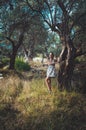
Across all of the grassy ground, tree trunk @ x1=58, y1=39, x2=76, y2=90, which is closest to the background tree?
tree trunk @ x1=58, y1=39, x2=76, y2=90

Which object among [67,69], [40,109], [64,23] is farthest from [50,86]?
[64,23]

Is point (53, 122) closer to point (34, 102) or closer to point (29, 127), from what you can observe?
point (29, 127)

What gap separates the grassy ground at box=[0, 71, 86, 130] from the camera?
24.3ft

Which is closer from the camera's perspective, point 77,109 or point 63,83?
point 77,109

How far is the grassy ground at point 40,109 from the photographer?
7400 mm

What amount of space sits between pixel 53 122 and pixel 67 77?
268 centimetres

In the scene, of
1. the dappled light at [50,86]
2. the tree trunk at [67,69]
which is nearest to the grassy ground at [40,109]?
the dappled light at [50,86]

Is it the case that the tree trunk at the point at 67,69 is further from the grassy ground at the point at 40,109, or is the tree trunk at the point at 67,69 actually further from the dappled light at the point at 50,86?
the grassy ground at the point at 40,109

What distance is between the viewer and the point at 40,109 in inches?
318

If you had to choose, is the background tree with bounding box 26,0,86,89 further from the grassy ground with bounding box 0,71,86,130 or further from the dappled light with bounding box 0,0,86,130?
the grassy ground with bounding box 0,71,86,130

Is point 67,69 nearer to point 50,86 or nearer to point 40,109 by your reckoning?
point 50,86

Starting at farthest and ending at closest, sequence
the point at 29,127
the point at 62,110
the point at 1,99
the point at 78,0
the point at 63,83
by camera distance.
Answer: the point at 78,0, the point at 63,83, the point at 1,99, the point at 62,110, the point at 29,127

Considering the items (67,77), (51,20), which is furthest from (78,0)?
(67,77)

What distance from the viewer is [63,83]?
9625mm
